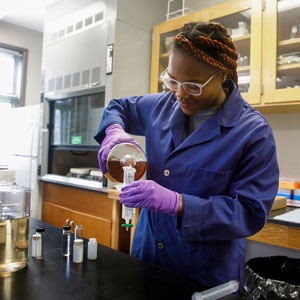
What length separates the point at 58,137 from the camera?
3.50m

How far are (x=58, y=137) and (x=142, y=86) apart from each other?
3.83ft

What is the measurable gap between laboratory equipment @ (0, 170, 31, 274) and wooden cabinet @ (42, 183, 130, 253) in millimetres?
1772

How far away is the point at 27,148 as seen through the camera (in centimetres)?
362

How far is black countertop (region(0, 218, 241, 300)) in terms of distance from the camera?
709mm

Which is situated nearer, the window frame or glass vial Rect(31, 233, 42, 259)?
glass vial Rect(31, 233, 42, 259)

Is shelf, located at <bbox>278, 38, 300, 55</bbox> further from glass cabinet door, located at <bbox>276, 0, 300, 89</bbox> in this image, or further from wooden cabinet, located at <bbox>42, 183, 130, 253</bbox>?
wooden cabinet, located at <bbox>42, 183, 130, 253</bbox>

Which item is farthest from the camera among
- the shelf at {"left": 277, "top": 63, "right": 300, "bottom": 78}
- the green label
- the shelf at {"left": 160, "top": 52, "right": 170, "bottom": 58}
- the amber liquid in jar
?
the green label

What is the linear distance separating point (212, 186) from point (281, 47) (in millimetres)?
1673

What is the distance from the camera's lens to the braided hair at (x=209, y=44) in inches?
37.4

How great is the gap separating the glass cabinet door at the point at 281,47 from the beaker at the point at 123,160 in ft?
5.08

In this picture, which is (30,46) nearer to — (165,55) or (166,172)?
(165,55)

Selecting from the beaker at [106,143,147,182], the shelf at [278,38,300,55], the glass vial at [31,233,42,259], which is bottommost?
the glass vial at [31,233,42,259]

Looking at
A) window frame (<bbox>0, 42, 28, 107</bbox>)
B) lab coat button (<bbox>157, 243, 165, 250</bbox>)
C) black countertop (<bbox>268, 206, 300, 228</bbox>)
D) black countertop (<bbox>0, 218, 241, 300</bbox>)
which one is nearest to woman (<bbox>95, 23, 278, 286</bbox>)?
lab coat button (<bbox>157, 243, 165, 250</bbox>)

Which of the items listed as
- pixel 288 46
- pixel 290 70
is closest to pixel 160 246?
pixel 290 70
